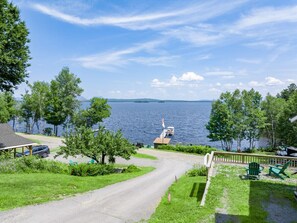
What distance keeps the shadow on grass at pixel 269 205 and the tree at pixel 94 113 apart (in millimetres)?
46562

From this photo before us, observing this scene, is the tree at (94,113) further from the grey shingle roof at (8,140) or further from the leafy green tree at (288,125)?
the leafy green tree at (288,125)

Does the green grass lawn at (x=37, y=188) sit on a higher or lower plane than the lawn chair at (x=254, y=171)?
lower

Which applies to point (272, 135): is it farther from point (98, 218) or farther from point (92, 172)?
point (98, 218)

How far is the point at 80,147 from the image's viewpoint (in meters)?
23.6

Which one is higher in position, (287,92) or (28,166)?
(287,92)

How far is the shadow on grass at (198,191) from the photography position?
45.3 feet

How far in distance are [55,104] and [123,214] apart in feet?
169

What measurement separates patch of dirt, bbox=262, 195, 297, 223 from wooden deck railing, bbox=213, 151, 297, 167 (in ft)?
22.1

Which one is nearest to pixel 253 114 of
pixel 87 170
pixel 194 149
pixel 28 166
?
pixel 194 149

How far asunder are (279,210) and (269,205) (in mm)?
601

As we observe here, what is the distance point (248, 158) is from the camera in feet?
68.0

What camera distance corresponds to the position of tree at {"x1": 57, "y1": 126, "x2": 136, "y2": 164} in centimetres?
2364

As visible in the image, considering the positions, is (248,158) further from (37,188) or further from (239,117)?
(239,117)

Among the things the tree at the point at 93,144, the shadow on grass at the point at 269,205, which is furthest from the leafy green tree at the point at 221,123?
the shadow on grass at the point at 269,205
